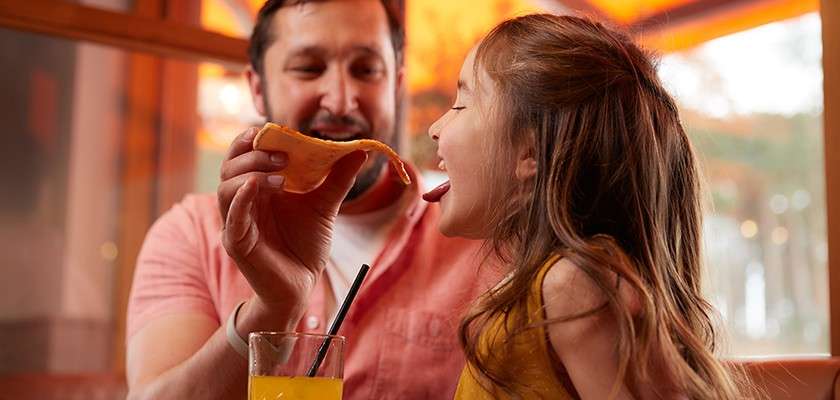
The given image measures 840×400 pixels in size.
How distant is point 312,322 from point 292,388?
0.70m

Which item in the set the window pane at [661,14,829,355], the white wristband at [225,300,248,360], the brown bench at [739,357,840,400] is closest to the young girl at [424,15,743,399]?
the brown bench at [739,357,840,400]

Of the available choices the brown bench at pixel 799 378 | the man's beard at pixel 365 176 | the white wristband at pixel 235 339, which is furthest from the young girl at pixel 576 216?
the man's beard at pixel 365 176

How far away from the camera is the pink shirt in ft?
5.81

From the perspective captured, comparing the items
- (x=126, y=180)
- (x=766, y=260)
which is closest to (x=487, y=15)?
(x=766, y=260)

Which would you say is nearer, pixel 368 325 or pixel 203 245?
pixel 368 325

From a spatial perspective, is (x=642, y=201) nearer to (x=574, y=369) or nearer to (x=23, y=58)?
(x=574, y=369)

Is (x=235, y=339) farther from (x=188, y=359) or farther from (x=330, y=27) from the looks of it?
(x=330, y=27)

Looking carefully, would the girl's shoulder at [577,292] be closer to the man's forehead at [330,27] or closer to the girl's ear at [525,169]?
the girl's ear at [525,169]

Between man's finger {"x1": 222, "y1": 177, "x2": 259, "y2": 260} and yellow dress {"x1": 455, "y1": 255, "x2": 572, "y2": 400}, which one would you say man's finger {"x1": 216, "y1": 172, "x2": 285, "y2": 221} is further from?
yellow dress {"x1": 455, "y1": 255, "x2": 572, "y2": 400}

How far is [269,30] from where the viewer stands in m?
2.10

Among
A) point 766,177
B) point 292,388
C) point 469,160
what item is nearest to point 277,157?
point 469,160

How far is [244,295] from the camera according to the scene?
73.6 inches

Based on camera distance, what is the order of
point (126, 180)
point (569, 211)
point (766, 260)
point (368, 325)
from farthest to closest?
point (766, 260), point (126, 180), point (368, 325), point (569, 211)

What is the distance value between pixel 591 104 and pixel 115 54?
1.74 meters
